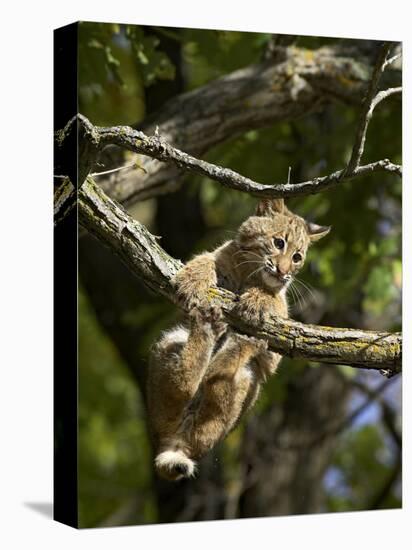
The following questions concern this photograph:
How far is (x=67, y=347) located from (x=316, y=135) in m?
4.24

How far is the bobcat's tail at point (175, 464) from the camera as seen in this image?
714 cm

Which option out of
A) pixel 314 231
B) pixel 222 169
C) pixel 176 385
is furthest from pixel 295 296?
pixel 222 169

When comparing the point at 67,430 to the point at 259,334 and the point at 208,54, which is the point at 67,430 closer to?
the point at 259,334

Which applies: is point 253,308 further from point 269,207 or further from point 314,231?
point 314,231

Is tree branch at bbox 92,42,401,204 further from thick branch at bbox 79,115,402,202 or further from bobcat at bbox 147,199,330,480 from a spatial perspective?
thick branch at bbox 79,115,402,202

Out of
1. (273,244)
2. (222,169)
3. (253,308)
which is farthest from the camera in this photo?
(273,244)

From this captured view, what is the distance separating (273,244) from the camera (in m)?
7.50

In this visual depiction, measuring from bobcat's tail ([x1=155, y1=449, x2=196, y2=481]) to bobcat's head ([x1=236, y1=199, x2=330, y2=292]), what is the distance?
1248mm

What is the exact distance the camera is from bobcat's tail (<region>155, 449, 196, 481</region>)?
7145 millimetres

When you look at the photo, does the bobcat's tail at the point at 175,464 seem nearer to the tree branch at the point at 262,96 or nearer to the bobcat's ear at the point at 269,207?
the bobcat's ear at the point at 269,207

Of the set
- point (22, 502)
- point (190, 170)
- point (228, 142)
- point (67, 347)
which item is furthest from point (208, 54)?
point (22, 502)

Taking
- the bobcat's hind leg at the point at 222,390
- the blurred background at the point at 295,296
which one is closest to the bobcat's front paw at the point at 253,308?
the bobcat's hind leg at the point at 222,390

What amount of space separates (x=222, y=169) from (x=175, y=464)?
1997mm

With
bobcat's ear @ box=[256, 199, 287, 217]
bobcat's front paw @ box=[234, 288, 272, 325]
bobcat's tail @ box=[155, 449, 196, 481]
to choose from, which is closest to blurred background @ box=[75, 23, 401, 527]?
bobcat's ear @ box=[256, 199, 287, 217]
